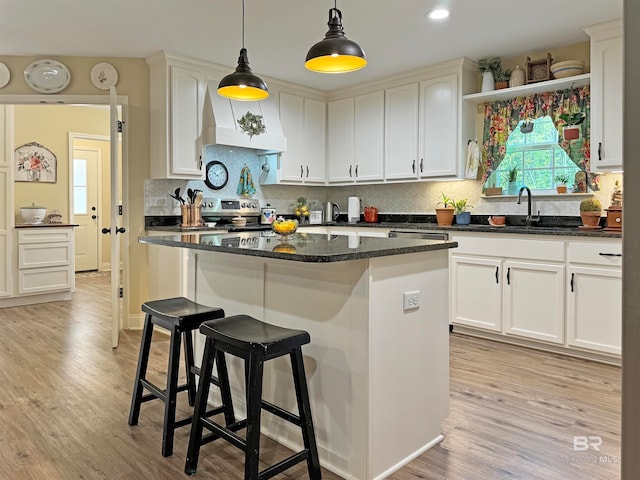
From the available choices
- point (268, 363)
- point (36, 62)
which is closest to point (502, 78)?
point (268, 363)

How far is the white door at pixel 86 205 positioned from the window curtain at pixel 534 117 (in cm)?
665

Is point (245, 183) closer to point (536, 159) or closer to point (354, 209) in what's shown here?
point (354, 209)

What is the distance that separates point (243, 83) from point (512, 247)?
2459mm

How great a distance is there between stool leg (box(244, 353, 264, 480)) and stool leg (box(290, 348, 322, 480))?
186mm

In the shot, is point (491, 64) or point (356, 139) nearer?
point (491, 64)

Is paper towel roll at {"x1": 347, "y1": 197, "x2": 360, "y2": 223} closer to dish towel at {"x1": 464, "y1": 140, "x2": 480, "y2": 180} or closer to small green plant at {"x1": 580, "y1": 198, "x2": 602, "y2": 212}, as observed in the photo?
dish towel at {"x1": 464, "y1": 140, "x2": 480, "y2": 180}

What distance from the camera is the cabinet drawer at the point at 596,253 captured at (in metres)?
3.35

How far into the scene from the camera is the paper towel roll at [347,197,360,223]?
5688mm

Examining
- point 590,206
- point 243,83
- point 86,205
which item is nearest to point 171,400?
point 243,83

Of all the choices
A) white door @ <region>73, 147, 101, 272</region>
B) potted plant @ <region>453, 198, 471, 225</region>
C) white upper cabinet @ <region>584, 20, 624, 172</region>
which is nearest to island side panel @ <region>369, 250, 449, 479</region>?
white upper cabinet @ <region>584, 20, 624, 172</region>

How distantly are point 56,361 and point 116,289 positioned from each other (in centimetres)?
70

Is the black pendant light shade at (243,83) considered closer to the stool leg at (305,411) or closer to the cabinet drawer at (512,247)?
the stool leg at (305,411)

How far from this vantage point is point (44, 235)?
18.8 feet

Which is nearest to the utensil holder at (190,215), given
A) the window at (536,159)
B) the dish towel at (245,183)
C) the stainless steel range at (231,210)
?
the stainless steel range at (231,210)
